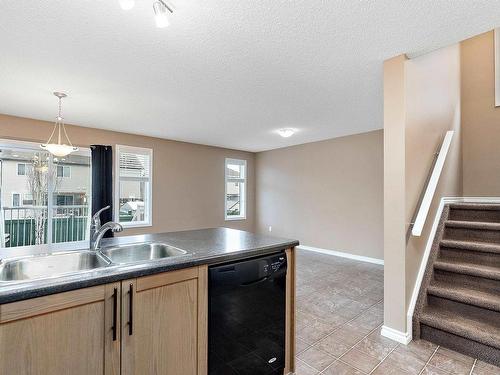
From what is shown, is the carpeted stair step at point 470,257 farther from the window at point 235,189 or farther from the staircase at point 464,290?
the window at point 235,189

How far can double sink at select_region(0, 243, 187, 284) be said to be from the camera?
1374 millimetres

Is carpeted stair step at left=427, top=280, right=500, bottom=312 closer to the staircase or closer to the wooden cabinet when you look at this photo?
the staircase

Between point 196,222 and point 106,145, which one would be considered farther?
point 196,222

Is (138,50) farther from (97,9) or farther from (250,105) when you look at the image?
(250,105)

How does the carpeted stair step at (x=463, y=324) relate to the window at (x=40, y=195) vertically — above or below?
below

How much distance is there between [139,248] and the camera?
6.21 feet

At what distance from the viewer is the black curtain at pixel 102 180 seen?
4.67 m

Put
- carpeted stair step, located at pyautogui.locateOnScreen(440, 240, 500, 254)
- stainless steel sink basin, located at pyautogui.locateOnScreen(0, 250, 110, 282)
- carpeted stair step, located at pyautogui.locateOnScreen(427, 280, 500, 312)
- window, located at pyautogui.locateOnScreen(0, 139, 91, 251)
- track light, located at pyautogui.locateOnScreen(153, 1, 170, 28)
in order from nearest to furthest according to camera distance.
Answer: stainless steel sink basin, located at pyautogui.locateOnScreen(0, 250, 110, 282) < track light, located at pyautogui.locateOnScreen(153, 1, 170, 28) < carpeted stair step, located at pyautogui.locateOnScreen(427, 280, 500, 312) < carpeted stair step, located at pyautogui.locateOnScreen(440, 240, 500, 254) < window, located at pyautogui.locateOnScreen(0, 139, 91, 251)

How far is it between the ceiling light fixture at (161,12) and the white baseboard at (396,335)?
2.83 metres

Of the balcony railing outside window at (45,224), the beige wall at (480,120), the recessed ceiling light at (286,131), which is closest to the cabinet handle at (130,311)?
the recessed ceiling light at (286,131)

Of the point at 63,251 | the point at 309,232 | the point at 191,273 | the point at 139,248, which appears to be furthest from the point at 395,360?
the point at 309,232

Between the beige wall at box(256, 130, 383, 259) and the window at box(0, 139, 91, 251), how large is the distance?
13.4ft

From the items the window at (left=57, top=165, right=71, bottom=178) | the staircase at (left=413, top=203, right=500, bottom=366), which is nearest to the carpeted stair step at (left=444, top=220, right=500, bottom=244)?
the staircase at (left=413, top=203, right=500, bottom=366)

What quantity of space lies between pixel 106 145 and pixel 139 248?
3.70m
